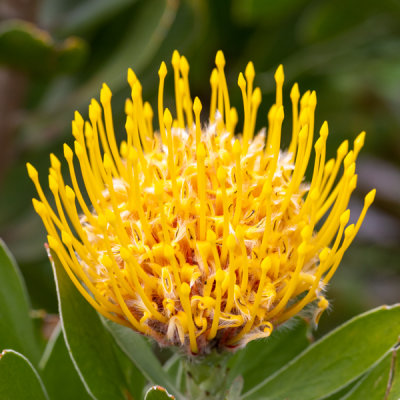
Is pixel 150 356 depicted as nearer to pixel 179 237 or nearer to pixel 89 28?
pixel 179 237

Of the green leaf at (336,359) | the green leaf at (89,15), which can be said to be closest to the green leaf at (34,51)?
the green leaf at (89,15)

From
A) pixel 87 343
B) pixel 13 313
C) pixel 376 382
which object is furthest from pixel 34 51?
pixel 376 382

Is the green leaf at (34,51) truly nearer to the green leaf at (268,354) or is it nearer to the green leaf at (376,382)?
the green leaf at (268,354)

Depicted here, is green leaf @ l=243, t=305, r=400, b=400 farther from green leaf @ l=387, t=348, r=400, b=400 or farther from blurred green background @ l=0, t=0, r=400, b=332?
blurred green background @ l=0, t=0, r=400, b=332

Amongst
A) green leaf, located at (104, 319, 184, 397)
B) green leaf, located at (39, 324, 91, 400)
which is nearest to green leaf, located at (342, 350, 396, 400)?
green leaf, located at (104, 319, 184, 397)

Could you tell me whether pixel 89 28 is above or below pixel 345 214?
above

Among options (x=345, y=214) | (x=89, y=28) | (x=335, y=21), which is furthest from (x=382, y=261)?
(x=345, y=214)

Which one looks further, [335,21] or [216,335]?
[335,21]
